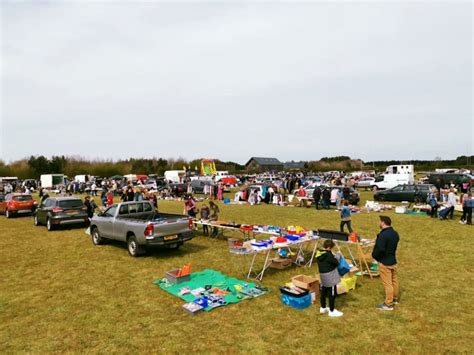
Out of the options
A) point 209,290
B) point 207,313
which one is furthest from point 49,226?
point 207,313

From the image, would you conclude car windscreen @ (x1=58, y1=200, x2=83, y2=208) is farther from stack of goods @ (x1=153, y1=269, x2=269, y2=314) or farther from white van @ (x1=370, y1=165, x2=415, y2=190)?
white van @ (x1=370, y1=165, x2=415, y2=190)

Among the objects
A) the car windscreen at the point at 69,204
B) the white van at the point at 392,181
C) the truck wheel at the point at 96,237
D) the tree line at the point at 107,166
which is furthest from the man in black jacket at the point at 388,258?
the tree line at the point at 107,166

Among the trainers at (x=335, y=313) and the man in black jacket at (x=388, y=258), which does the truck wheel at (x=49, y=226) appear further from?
the man in black jacket at (x=388, y=258)

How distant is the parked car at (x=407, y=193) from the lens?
22438mm

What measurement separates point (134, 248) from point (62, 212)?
7.33 meters

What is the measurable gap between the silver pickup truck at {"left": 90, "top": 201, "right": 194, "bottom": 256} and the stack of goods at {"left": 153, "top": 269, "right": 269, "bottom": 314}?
6.34ft

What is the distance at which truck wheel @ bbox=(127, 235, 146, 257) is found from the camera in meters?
10.5

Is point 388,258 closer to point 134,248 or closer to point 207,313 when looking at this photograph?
point 207,313

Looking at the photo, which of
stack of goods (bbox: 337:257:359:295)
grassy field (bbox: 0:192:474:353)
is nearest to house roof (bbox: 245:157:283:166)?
grassy field (bbox: 0:192:474:353)

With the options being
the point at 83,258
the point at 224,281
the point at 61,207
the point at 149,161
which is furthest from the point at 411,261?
the point at 149,161

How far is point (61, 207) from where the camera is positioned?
1605 cm

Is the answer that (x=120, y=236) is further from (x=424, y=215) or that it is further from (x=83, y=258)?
(x=424, y=215)

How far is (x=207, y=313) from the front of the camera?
6430 mm

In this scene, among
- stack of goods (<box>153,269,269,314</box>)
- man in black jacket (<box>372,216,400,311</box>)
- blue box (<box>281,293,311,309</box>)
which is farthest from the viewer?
stack of goods (<box>153,269,269,314</box>)
